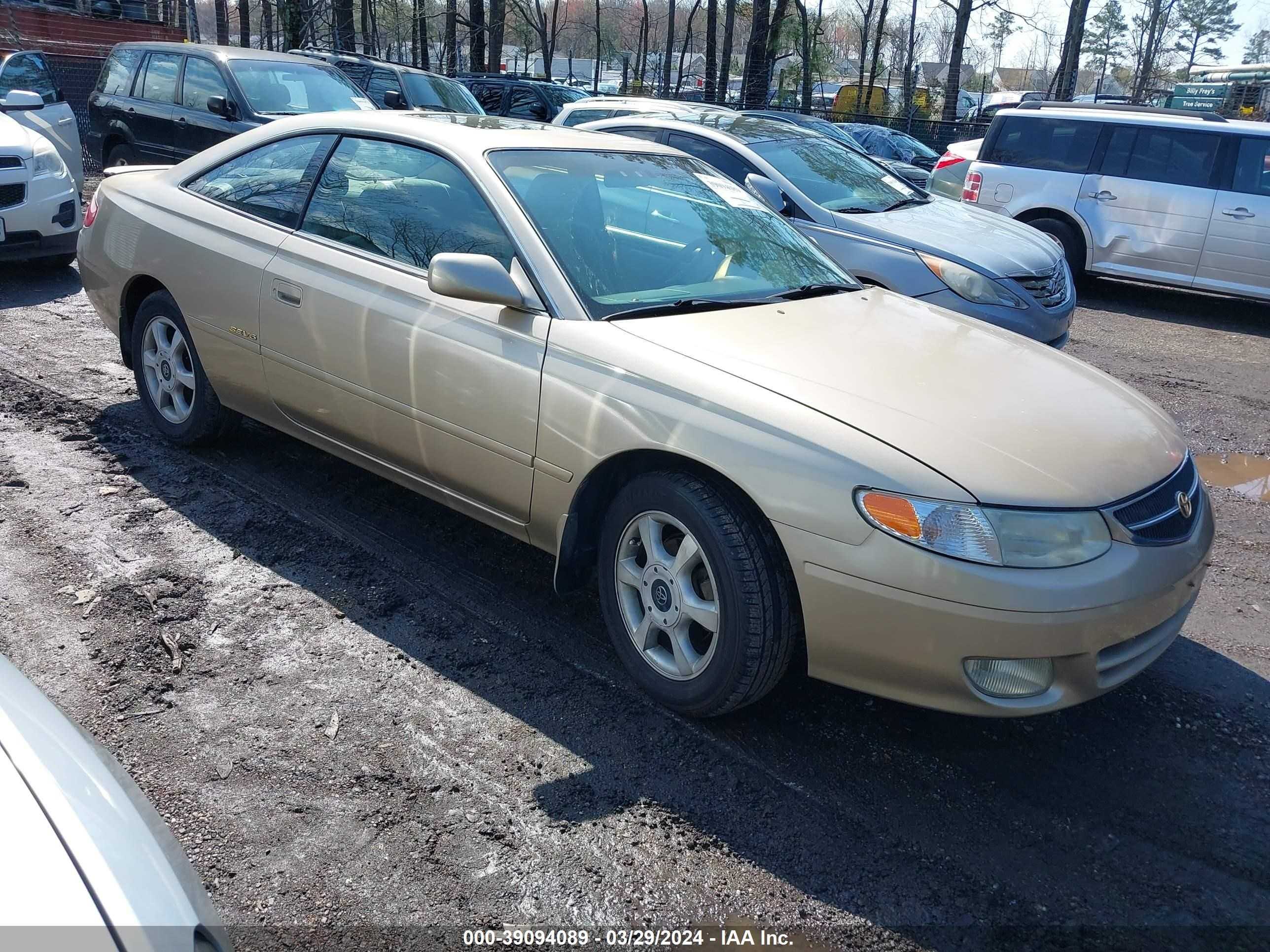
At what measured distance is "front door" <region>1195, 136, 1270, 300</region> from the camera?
941 centimetres

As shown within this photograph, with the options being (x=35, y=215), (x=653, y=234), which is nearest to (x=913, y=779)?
(x=653, y=234)

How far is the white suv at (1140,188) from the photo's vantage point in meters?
9.52

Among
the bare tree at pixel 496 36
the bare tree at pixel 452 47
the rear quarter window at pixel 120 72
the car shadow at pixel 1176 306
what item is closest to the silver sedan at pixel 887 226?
the car shadow at pixel 1176 306

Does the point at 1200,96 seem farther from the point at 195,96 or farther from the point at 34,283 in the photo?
the point at 34,283

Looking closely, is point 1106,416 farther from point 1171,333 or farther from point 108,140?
point 108,140

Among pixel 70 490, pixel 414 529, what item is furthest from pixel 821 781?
pixel 70 490

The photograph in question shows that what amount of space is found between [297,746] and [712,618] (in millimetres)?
1199

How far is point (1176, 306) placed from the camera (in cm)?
1048

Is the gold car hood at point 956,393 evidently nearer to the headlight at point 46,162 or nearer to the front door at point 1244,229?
the headlight at point 46,162

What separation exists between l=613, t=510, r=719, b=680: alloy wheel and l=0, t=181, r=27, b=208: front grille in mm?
6796

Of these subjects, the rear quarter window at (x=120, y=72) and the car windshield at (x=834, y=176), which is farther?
the rear quarter window at (x=120, y=72)

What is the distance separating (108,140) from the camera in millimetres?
11586

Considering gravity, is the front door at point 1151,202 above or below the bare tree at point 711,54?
below

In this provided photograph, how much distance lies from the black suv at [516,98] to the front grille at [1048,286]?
41.7 ft
